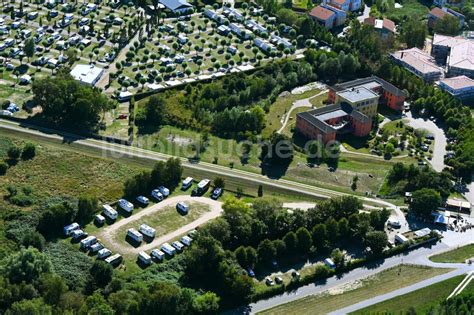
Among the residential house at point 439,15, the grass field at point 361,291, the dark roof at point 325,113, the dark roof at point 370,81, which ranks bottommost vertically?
the grass field at point 361,291

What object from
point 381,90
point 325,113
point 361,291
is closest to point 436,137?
point 381,90

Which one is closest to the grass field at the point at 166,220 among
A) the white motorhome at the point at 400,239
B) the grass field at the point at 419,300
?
the white motorhome at the point at 400,239

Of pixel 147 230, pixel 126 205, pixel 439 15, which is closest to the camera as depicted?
pixel 147 230

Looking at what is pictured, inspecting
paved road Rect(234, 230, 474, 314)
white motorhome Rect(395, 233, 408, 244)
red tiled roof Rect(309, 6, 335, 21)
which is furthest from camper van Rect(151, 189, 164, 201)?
red tiled roof Rect(309, 6, 335, 21)

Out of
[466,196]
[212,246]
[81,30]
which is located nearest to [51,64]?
[81,30]

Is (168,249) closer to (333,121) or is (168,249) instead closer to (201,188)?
(201,188)

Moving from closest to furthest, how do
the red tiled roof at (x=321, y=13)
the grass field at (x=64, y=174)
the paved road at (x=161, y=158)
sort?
the grass field at (x=64, y=174) → the paved road at (x=161, y=158) → the red tiled roof at (x=321, y=13)

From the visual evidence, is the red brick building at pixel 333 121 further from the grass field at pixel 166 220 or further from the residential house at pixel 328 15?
the residential house at pixel 328 15

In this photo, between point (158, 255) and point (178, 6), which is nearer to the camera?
point (158, 255)
